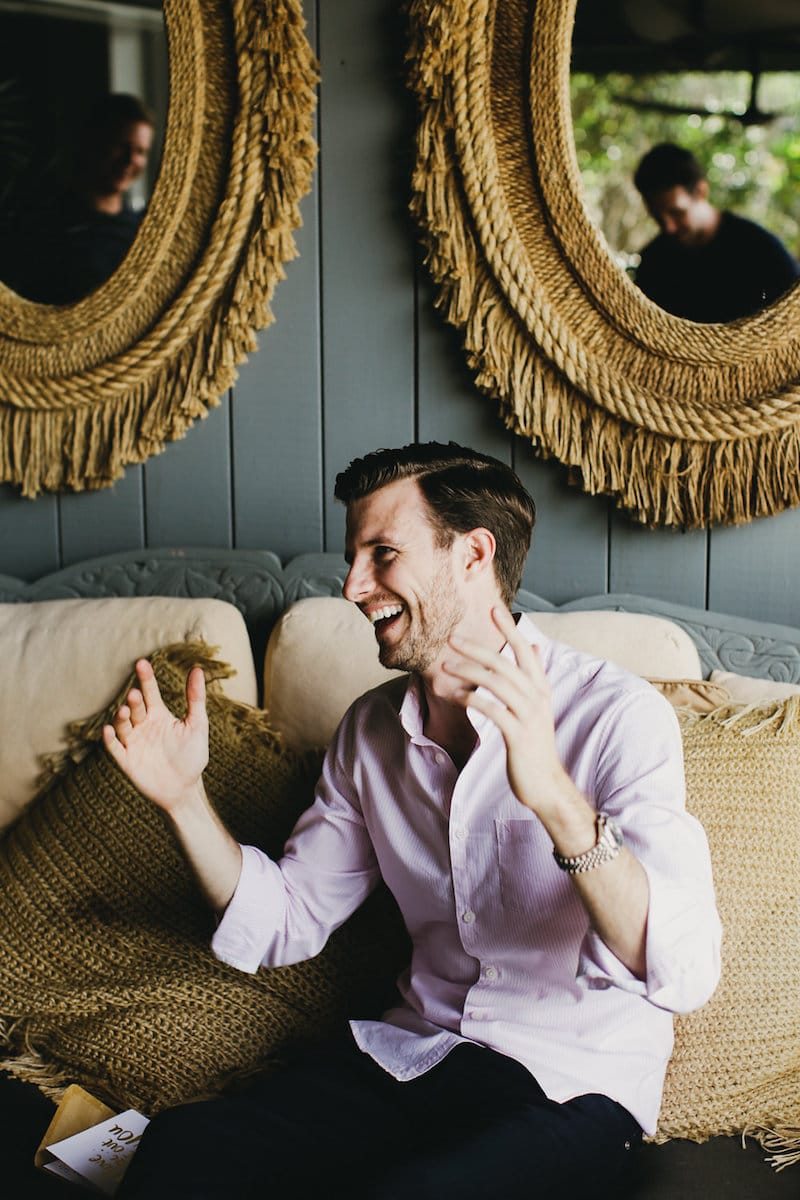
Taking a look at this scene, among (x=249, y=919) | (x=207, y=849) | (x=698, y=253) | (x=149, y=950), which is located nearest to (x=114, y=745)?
(x=207, y=849)

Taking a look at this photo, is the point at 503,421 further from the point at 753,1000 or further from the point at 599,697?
the point at 753,1000

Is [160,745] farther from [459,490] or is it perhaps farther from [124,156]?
[124,156]

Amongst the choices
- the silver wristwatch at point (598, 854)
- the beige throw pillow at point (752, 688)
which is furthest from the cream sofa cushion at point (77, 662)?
the silver wristwatch at point (598, 854)

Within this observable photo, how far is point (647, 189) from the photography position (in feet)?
5.44

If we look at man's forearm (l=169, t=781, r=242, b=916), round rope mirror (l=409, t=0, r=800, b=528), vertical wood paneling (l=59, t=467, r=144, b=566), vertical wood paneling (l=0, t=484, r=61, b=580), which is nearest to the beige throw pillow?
round rope mirror (l=409, t=0, r=800, b=528)

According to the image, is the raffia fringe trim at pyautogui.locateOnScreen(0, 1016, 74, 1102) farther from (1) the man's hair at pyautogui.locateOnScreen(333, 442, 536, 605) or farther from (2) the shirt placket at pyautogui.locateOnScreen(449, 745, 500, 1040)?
(1) the man's hair at pyautogui.locateOnScreen(333, 442, 536, 605)

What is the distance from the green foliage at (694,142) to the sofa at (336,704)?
0.59 meters

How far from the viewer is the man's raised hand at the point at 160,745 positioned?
121cm

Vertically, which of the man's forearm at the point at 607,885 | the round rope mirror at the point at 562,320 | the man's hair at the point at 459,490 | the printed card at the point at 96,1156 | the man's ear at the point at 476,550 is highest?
the round rope mirror at the point at 562,320

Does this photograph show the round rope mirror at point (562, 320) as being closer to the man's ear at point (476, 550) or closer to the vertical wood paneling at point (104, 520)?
the man's ear at point (476, 550)

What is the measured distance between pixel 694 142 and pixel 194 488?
1.01 meters

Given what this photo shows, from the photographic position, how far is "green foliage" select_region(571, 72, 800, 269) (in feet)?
5.23

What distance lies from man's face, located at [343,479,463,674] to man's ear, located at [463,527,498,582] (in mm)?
20

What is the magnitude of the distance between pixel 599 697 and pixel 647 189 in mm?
892
